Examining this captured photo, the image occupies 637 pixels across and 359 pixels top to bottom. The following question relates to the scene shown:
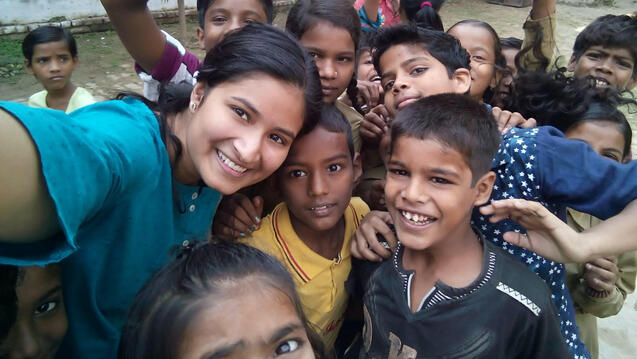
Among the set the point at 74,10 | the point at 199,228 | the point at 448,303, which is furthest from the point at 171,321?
the point at 74,10

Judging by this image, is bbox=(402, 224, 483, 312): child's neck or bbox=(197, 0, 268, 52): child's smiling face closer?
bbox=(402, 224, 483, 312): child's neck

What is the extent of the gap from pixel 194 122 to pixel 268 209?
0.64 meters

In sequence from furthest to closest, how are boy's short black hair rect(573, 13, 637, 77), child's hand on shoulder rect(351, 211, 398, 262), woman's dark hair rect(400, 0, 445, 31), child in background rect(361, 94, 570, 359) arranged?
woman's dark hair rect(400, 0, 445, 31) → boy's short black hair rect(573, 13, 637, 77) → child's hand on shoulder rect(351, 211, 398, 262) → child in background rect(361, 94, 570, 359)

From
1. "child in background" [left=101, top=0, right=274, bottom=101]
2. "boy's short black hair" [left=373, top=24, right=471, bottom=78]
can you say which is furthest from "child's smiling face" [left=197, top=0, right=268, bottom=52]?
"boy's short black hair" [left=373, top=24, right=471, bottom=78]

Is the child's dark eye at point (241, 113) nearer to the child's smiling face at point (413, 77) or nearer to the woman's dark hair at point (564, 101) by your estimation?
the child's smiling face at point (413, 77)

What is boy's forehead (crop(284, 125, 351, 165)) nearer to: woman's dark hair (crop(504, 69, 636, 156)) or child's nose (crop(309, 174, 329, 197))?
child's nose (crop(309, 174, 329, 197))

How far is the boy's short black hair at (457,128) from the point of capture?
4.16 feet

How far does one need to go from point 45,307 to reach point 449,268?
1154 millimetres

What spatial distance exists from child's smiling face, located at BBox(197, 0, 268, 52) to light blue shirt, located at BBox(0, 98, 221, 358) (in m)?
0.90

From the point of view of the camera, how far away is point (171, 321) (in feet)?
3.28

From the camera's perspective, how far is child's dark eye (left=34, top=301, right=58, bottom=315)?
1140mm

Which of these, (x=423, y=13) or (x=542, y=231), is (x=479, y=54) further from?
(x=542, y=231)

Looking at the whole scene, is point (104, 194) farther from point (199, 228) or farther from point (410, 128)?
point (410, 128)

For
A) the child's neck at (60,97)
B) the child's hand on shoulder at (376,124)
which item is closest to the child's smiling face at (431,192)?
the child's hand on shoulder at (376,124)
